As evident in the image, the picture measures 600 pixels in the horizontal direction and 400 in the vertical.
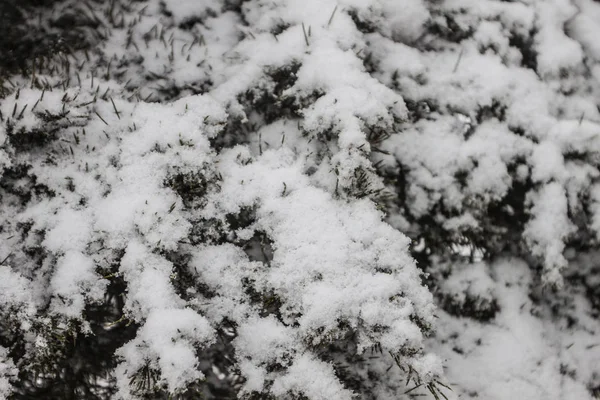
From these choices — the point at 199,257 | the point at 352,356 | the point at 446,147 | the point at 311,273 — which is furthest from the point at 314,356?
the point at 446,147

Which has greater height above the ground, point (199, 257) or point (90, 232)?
point (90, 232)

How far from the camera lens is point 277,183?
1762mm

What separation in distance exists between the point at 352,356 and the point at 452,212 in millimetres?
838

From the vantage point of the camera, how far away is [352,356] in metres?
1.94

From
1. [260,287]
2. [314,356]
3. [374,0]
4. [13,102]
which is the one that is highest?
[374,0]

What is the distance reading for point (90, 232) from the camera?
1.62 meters

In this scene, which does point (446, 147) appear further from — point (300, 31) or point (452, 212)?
point (300, 31)

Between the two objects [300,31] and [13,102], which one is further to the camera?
[300,31]

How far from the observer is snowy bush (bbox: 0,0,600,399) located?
5.01ft

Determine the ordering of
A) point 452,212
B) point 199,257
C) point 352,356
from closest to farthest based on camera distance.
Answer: point 199,257 → point 352,356 → point 452,212

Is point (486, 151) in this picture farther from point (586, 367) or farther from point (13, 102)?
point (13, 102)

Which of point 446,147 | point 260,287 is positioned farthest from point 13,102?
point 446,147

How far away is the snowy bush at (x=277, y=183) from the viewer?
5.01 ft

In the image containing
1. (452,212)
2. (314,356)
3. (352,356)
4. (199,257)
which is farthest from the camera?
(452,212)
